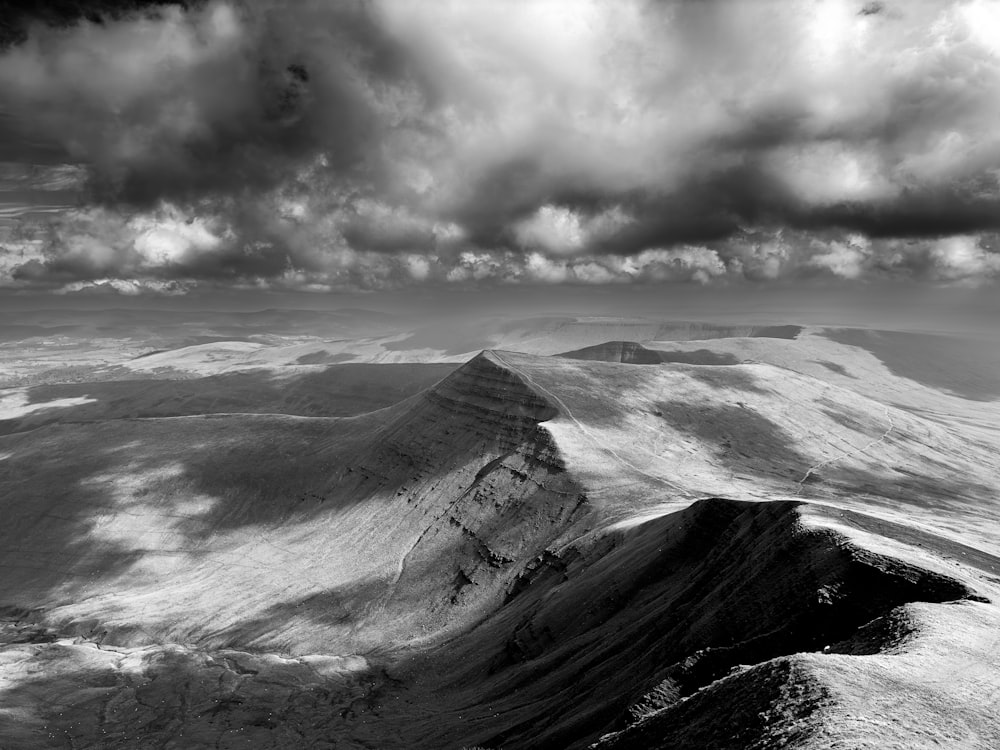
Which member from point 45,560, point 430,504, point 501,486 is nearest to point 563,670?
point 501,486

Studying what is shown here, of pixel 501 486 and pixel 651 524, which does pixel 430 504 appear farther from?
pixel 651 524

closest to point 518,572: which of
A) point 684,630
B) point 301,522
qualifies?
point 684,630

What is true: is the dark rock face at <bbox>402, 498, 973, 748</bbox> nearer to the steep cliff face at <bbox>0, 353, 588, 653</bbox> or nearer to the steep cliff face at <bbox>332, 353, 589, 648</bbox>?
the steep cliff face at <bbox>332, 353, 589, 648</bbox>

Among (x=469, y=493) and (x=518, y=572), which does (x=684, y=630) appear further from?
(x=469, y=493)

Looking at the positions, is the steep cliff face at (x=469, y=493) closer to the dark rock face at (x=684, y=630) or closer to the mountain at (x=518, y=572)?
the mountain at (x=518, y=572)

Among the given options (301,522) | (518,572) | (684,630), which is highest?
(684,630)

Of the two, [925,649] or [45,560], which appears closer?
[925,649]

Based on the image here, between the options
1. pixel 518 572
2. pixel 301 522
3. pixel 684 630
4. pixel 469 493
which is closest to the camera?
pixel 684 630

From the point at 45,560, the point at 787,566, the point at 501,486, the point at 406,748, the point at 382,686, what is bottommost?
the point at 45,560
